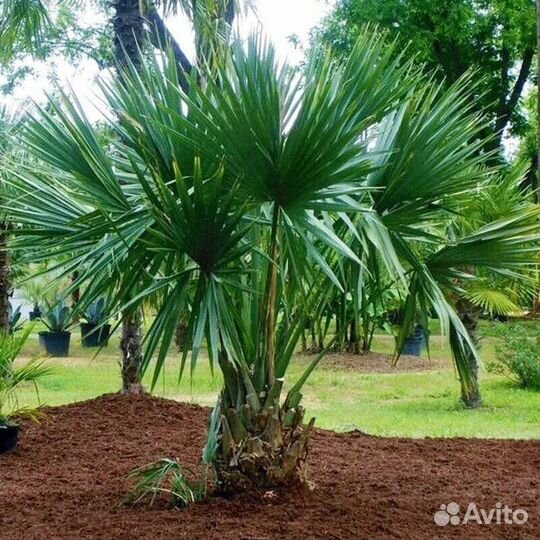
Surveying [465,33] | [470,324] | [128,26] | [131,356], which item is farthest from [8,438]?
[465,33]

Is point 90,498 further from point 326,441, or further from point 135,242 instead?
point 326,441

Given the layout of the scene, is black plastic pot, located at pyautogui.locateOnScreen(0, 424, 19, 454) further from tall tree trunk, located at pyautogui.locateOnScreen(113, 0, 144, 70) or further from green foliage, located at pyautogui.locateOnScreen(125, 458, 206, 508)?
tall tree trunk, located at pyautogui.locateOnScreen(113, 0, 144, 70)


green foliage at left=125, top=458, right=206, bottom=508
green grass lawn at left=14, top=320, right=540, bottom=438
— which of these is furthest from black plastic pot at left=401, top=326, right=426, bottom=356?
green foliage at left=125, top=458, right=206, bottom=508

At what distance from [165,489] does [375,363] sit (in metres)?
10.9

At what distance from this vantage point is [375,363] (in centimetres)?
1581

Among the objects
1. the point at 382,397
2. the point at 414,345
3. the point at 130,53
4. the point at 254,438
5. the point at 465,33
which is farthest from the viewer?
the point at 465,33

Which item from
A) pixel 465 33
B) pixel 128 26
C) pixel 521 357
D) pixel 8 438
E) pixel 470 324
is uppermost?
pixel 465 33

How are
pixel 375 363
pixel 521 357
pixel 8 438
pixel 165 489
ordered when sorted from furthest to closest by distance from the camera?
pixel 375 363
pixel 521 357
pixel 8 438
pixel 165 489

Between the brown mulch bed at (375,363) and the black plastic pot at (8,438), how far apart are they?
8595 millimetres

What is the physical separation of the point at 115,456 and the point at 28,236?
2.47 meters

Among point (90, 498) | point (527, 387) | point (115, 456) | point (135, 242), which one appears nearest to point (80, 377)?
point (527, 387)

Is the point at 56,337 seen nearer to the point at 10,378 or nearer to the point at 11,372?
the point at 11,372

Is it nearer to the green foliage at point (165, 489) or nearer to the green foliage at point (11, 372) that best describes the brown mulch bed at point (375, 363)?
the green foliage at point (11, 372)

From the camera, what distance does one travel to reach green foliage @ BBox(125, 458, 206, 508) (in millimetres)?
5141
